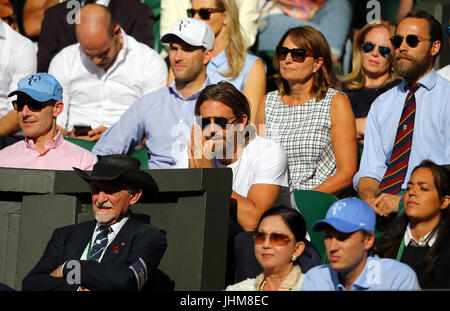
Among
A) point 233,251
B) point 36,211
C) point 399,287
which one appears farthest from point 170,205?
point 399,287

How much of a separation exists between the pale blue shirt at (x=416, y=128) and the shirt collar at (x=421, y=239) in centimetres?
97

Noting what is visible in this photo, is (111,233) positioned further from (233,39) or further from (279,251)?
(233,39)

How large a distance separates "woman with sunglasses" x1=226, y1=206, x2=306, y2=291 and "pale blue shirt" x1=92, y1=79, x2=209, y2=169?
2.40m

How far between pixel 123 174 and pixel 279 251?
1.06 m

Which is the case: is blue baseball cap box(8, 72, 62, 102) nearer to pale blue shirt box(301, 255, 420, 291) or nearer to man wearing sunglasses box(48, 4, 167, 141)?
man wearing sunglasses box(48, 4, 167, 141)

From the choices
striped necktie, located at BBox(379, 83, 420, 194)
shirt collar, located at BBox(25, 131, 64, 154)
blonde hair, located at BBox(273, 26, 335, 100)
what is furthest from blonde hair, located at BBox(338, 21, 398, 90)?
shirt collar, located at BBox(25, 131, 64, 154)

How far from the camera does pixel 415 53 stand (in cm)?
691

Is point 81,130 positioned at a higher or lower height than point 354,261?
higher

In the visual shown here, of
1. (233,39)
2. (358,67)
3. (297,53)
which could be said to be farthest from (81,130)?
(358,67)

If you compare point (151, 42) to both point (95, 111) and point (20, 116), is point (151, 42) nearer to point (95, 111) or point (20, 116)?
point (95, 111)

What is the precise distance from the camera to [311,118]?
7.41m

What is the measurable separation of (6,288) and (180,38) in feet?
9.71

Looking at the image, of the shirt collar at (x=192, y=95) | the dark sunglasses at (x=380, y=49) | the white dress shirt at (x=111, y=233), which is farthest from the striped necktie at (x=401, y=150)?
the white dress shirt at (x=111, y=233)

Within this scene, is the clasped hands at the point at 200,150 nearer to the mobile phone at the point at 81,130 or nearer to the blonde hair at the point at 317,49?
the blonde hair at the point at 317,49
